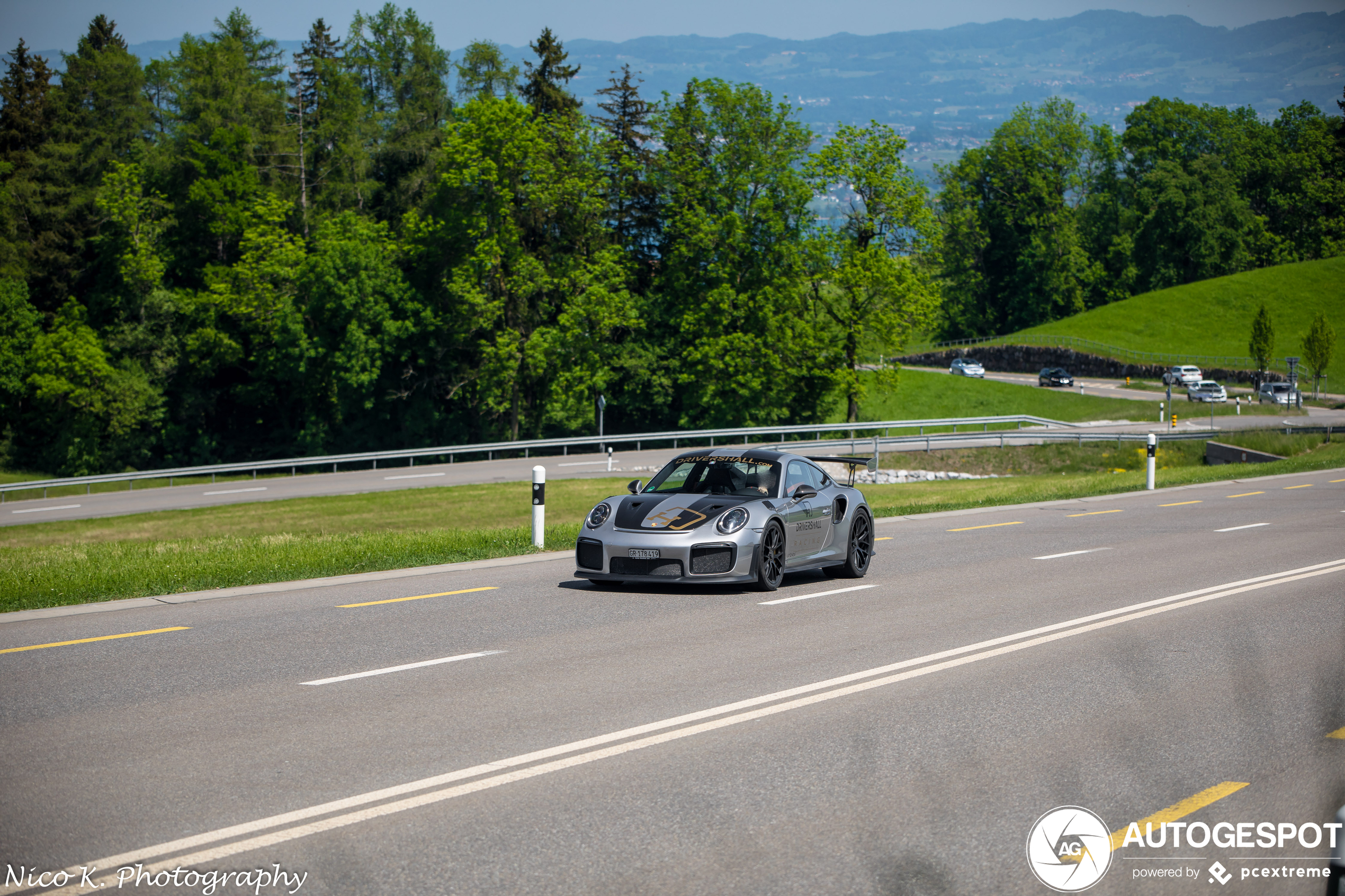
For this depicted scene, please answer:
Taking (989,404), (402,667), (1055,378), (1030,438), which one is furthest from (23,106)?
(402,667)

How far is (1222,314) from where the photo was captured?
310ft

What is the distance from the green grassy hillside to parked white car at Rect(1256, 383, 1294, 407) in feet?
55.4

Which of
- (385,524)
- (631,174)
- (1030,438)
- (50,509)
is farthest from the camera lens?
(631,174)

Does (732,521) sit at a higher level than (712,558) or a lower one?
higher

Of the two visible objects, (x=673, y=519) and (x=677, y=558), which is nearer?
(x=677, y=558)

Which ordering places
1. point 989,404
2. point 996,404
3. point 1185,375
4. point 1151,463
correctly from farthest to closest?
point 1185,375 < point 989,404 < point 996,404 < point 1151,463

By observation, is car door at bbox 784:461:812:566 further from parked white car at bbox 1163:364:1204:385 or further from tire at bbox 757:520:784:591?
parked white car at bbox 1163:364:1204:385

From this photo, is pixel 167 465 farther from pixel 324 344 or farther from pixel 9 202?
pixel 9 202

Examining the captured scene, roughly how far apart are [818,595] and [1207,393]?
65.3m

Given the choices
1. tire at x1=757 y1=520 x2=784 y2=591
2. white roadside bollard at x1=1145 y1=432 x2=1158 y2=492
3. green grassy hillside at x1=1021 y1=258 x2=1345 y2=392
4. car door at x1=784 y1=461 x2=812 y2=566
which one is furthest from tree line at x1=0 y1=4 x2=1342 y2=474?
tire at x1=757 y1=520 x2=784 y2=591

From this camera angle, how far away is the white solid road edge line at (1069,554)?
15.3 metres

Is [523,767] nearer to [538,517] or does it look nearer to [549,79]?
[538,517]

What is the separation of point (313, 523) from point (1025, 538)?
17217mm

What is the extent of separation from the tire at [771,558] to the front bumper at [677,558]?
4.9 inches
